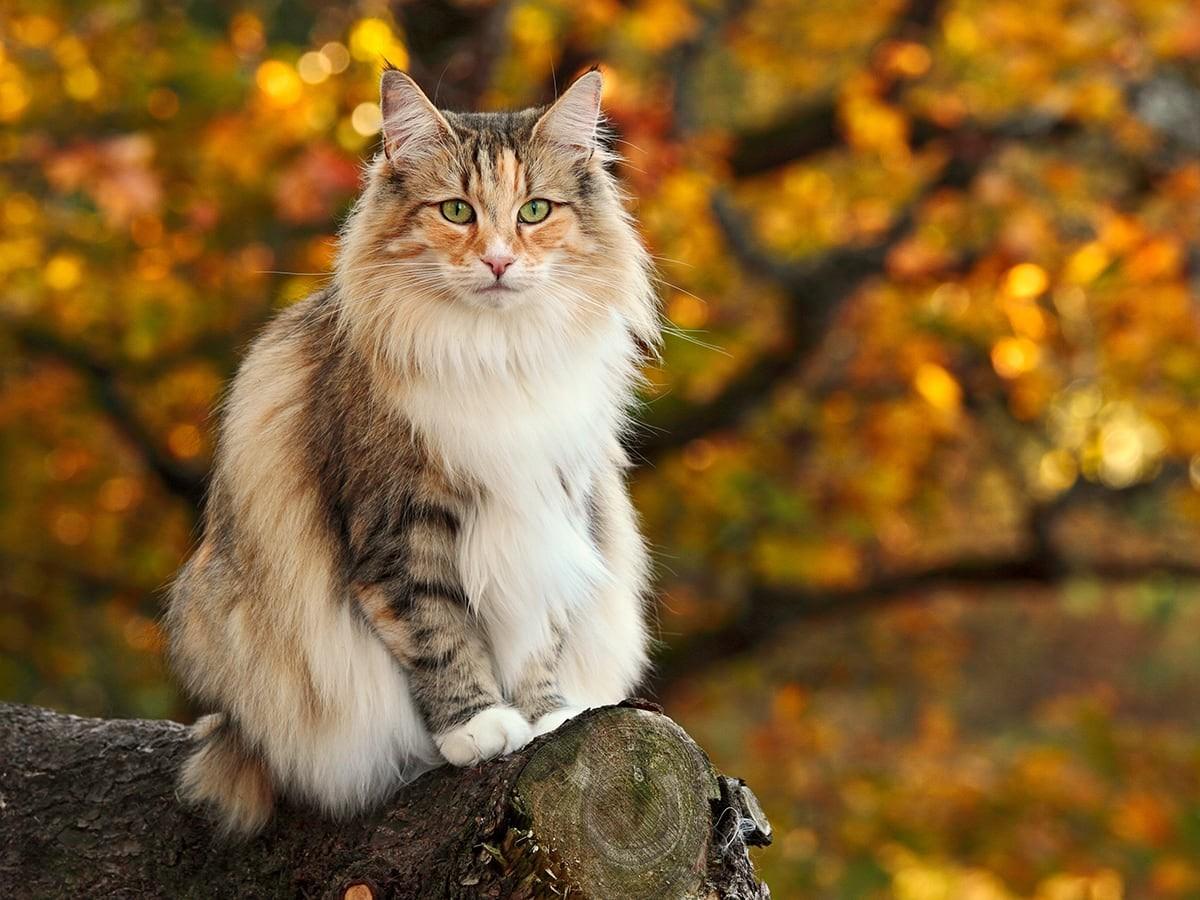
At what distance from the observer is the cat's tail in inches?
115

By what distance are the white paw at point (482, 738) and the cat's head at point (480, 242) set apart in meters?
0.71

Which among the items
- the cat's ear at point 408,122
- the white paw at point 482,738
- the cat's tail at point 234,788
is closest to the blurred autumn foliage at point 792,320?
the cat's ear at point 408,122

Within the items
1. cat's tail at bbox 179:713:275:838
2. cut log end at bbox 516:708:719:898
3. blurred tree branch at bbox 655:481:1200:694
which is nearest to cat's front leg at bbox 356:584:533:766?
cat's tail at bbox 179:713:275:838

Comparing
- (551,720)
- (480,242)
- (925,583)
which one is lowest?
(925,583)

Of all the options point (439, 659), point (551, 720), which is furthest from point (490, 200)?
point (551, 720)

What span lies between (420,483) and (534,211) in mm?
647

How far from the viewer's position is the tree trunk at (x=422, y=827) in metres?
2.33

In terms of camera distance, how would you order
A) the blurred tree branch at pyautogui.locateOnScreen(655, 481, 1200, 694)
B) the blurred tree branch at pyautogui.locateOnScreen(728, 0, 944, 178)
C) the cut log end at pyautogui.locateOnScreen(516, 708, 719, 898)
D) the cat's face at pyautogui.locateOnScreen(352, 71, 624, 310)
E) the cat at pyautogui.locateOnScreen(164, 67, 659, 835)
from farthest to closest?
1. the blurred tree branch at pyautogui.locateOnScreen(655, 481, 1200, 694)
2. the blurred tree branch at pyautogui.locateOnScreen(728, 0, 944, 178)
3. the cat's face at pyautogui.locateOnScreen(352, 71, 624, 310)
4. the cat at pyautogui.locateOnScreen(164, 67, 659, 835)
5. the cut log end at pyautogui.locateOnScreen(516, 708, 719, 898)

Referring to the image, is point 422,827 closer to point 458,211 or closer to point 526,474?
point 526,474

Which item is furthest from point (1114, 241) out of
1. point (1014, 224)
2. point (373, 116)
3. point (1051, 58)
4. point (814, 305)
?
point (373, 116)

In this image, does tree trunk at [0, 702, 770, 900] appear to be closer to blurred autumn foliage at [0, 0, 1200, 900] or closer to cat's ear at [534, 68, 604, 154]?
cat's ear at [534, 68, 604, 154]

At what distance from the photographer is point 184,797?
3016 millimetres

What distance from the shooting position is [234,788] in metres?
2.93

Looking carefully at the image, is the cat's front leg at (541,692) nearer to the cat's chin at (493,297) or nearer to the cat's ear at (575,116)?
the cat's chin at (493,297)
